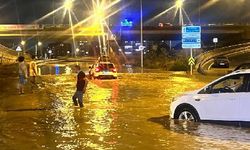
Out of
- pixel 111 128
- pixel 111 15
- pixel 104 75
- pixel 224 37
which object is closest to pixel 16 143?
pixel 111 128

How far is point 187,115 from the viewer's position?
13859 millimetres

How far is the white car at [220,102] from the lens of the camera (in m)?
12.7

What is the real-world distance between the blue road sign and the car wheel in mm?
32345

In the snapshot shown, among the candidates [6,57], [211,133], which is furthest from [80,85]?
[6,57]

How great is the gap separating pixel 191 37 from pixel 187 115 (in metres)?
32.8

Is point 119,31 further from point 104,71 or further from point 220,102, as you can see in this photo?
point 220,102

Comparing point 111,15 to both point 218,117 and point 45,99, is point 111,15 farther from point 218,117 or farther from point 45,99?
point 218,117

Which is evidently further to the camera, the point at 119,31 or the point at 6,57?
the point at 119,31

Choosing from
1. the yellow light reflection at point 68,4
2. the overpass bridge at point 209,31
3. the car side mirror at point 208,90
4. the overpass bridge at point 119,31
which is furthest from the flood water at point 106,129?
the overpass bridge at point 209,31

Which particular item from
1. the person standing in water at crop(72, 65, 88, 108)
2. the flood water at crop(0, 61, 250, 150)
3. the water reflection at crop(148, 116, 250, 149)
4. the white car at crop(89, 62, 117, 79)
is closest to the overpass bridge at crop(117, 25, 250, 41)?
the white car at crop(89, 62, 117, 79)

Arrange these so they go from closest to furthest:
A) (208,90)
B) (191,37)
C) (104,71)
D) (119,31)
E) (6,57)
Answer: (208,90), (104,71), (191,37), (6,57), (119,31)

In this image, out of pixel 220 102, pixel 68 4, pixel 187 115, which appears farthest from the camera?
pixel 68 4

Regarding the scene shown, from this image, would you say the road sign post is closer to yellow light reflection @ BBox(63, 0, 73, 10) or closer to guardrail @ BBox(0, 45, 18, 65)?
guardrail @ BBox(0, 45, 18, 65)

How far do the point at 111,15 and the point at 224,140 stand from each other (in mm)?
85337
